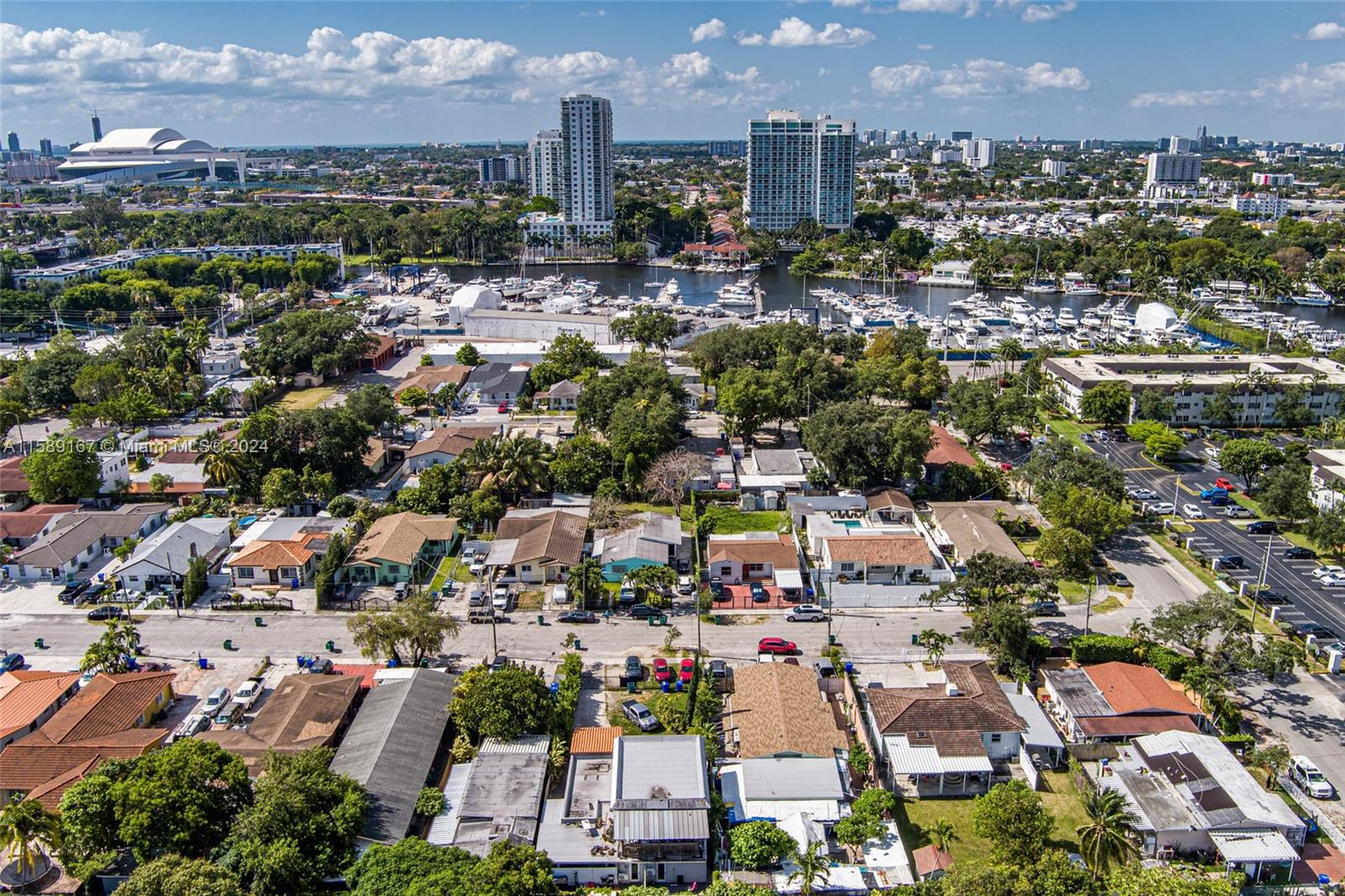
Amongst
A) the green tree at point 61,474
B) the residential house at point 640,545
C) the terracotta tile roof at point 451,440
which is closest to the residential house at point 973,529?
the residential house at point 640,545

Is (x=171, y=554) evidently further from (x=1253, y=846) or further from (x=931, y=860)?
(x=1253, y=846)

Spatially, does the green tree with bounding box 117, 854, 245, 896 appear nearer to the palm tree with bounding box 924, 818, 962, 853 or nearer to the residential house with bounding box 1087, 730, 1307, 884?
the palm tree with bounding box 924, 818, 962, 853

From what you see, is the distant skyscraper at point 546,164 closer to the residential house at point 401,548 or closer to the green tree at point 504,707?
the residential house at point 401,548

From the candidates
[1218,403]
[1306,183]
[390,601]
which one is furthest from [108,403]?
[1306,183]

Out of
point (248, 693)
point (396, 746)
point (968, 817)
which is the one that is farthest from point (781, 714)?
point (248, 693)

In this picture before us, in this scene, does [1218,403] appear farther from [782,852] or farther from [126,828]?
[126,828]

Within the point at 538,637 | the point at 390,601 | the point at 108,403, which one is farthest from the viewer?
the point at 108,403
